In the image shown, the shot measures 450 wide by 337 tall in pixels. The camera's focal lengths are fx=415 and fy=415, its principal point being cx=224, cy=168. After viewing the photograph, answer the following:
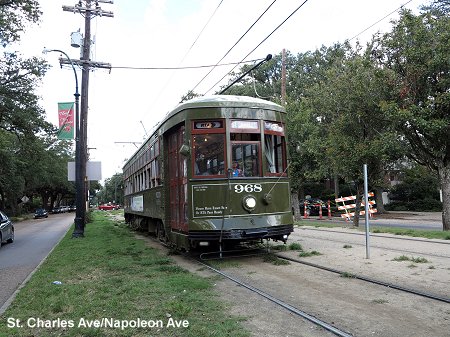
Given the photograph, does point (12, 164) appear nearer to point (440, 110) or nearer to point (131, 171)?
point (131, 171)

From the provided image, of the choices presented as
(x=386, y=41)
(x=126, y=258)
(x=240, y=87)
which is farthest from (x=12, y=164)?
(x=386, y=41)

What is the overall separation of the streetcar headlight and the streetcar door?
4.50 ft

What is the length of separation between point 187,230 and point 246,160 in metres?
2.04

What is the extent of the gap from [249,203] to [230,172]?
810 millimetres

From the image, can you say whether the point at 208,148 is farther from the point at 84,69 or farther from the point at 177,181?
the point at 84,69

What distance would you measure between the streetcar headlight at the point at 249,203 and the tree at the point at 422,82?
7210 millimetres

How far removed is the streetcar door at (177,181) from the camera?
378 inches

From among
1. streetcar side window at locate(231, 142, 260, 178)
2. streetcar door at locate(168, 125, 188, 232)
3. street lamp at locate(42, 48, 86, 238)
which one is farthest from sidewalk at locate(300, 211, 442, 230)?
streetcar door at locate(168, 125, 188, 232)

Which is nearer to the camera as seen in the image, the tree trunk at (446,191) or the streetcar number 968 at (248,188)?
the streetcar number 968 at (248,188)

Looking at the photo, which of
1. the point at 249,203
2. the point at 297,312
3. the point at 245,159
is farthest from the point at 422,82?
the point at 297,312

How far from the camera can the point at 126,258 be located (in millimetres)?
10438

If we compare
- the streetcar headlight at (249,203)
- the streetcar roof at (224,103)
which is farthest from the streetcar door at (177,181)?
the streetcar headlight at (249,203)

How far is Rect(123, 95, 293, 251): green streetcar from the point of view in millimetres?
9039

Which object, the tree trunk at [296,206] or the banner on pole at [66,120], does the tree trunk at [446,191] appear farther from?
the banner on pole at [66,120]
